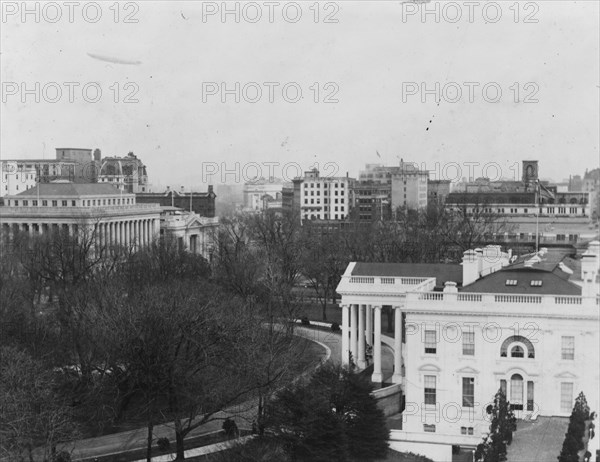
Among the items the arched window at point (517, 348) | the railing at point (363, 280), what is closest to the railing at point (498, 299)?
the arched window at point (517, 348)

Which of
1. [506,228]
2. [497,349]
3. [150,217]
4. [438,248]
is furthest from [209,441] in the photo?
[150,217]

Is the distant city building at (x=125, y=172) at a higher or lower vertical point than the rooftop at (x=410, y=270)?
higher

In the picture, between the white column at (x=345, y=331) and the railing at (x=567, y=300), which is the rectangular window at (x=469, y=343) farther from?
the white column at (x=345, y=331)

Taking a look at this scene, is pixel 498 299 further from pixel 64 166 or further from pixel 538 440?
pixel 64 166

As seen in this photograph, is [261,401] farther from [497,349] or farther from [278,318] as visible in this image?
[278,318]

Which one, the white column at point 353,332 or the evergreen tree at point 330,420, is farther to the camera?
the white column at point 353,332

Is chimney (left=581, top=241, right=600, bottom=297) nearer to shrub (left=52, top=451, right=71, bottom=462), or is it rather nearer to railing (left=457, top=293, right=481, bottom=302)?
railing (left=457, top=293, right=481, bottom=302)

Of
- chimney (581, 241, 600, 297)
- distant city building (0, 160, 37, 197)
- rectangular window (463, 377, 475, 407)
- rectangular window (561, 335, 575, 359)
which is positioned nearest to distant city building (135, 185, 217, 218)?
distant city building (0, 160, 37, 197)
